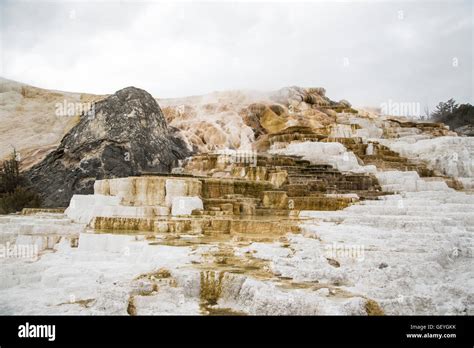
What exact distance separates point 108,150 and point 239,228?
35.9 ft

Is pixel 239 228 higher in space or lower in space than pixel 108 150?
lower

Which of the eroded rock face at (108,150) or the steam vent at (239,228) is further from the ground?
the eroded rock face at (108,150)

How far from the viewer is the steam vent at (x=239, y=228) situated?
559 centimetres

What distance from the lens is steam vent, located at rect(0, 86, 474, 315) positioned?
5590 millimetres

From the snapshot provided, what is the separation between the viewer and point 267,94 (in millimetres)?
36125

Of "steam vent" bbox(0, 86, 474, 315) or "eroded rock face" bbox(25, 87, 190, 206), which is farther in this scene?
"eroded rock face" bbox(25, 87, 190, 206)

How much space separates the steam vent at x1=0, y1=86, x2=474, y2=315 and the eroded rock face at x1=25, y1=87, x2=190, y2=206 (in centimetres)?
7

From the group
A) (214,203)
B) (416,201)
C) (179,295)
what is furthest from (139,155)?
(179,295)

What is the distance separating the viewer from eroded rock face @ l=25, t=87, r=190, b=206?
61.2ft

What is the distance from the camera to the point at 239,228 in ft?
33.3

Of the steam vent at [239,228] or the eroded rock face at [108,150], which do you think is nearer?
the steam vent at [239,228]

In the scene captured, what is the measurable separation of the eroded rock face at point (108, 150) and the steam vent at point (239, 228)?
67 millimetres

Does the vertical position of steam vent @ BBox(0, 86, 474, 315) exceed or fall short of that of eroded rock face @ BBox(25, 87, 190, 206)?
it falls short
